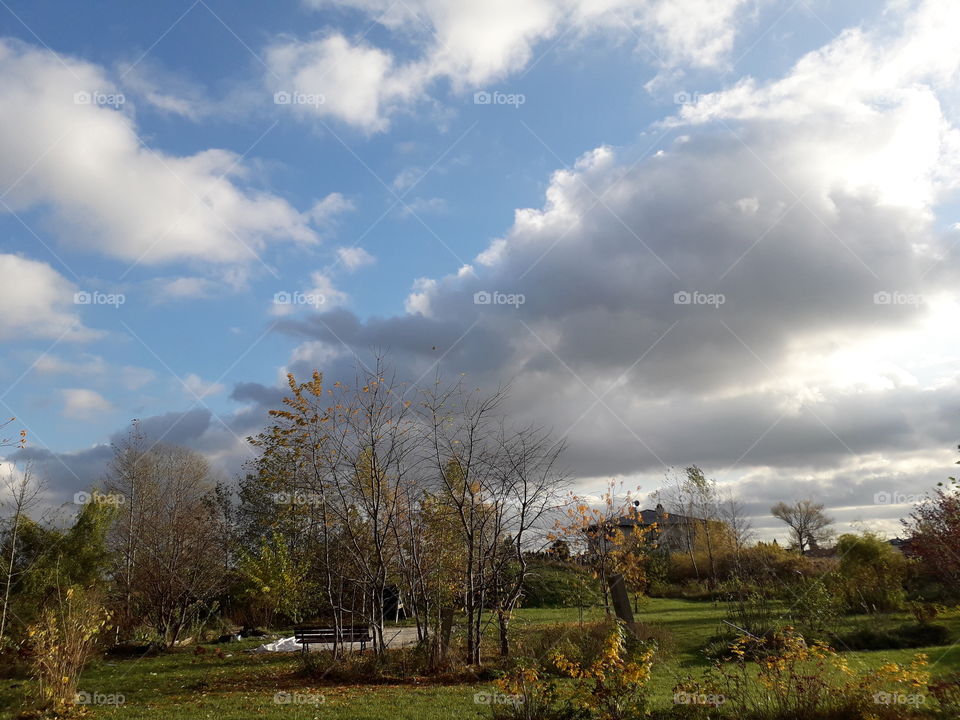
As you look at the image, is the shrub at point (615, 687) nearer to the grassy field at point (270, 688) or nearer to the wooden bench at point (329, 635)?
the grassy field at point (270, 688)

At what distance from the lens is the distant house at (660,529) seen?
21.1 metres

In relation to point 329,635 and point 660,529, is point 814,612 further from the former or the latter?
point 329,635

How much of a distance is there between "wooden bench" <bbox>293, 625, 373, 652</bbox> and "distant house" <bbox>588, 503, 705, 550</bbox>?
7.78 meters

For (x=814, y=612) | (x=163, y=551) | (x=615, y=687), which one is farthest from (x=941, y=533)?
(x=163, y=551)

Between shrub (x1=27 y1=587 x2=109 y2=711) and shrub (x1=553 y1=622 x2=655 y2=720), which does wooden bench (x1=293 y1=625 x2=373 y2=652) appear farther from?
shrub (x1=553 y1=622 x2=655 y2=720)

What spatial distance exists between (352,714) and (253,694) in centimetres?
282

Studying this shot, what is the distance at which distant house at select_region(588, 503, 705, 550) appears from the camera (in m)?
21.1

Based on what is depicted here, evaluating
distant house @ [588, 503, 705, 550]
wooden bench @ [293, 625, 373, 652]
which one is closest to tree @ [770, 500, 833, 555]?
distant house @ [588, 503, 705, 550]

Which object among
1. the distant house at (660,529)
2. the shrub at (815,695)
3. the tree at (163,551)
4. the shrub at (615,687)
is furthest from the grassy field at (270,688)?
the distant house at (660,529)

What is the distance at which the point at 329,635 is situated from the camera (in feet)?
47.9

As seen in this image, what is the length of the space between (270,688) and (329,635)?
10.5 feet

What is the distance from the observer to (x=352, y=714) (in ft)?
29.8

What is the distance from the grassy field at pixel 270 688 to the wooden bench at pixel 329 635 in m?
0.57

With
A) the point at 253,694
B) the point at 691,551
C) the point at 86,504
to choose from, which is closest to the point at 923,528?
the point at 253,694
